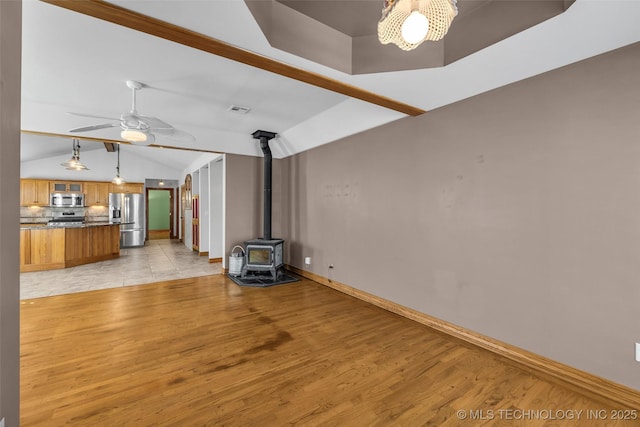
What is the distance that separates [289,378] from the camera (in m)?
2.15

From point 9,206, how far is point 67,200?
954 centimetres

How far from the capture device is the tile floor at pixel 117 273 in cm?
451

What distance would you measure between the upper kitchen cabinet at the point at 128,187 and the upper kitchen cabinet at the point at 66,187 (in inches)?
32.4

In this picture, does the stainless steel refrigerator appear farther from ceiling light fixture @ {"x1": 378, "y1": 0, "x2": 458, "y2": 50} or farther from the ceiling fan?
ceiling light fixture @ {"x1": 378, "y1": 0, "x2": 458, "y2": 50}

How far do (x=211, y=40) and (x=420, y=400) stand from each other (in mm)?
2877

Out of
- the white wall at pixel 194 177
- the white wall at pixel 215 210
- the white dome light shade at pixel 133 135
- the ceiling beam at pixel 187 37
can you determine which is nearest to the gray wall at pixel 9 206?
the ceiling beam at pixel 187 37

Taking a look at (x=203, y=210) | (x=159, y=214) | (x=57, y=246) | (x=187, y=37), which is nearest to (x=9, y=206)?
(x=187, y=37)

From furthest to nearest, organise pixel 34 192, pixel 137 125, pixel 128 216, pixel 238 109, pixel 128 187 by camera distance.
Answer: pixel 128 187, pixel 128 216, pixel 34 192, pixel 238 109, pixel 137 125

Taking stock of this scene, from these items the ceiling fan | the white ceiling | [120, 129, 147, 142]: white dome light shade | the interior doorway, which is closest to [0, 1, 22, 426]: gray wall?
the white ceiling

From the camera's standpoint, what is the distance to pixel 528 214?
2.41m

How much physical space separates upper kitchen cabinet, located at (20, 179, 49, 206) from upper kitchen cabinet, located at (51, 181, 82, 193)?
0.15 meters

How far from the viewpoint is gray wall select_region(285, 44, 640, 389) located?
198 centimetres

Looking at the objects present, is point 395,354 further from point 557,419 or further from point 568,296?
point 568,296

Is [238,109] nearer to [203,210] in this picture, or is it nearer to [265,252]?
[265,252]
